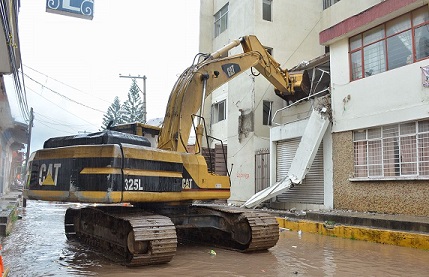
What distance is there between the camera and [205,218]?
7.92 meters

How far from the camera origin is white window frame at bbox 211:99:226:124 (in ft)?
Result: 78.1

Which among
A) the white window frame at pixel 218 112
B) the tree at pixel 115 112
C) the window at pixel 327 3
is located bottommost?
the white window frame at pixel 218 112

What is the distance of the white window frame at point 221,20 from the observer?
24.5 meters

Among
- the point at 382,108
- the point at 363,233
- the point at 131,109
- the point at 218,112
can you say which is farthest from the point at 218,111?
the point at 131,109

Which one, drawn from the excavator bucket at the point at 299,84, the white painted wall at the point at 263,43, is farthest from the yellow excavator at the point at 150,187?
the white painted wall at the point at 263,43

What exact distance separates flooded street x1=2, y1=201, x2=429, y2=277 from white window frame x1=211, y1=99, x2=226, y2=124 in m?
15.0

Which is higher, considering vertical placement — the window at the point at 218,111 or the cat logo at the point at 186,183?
the window at the point at 218,111

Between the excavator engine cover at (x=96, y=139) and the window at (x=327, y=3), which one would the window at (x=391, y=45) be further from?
the excavator engine cover at (x=96, y=139)

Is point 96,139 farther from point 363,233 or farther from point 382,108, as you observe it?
point 382,108

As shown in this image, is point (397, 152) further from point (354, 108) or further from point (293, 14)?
point (293, 14)

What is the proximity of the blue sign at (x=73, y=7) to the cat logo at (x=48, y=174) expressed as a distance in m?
2.85

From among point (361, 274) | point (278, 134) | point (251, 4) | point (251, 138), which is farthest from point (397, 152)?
point (251, 4)

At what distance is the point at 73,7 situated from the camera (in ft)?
24.7

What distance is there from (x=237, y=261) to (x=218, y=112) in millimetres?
17912
